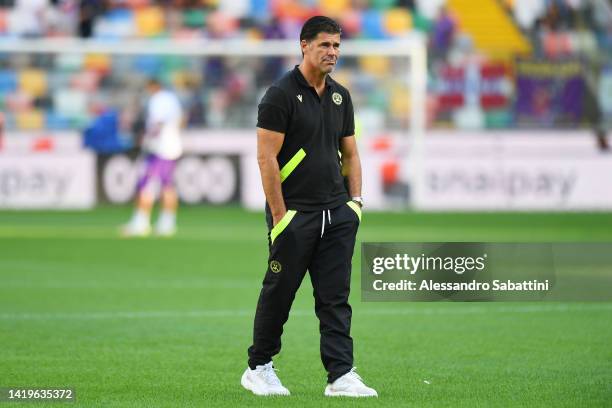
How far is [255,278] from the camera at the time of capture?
17.7 meters

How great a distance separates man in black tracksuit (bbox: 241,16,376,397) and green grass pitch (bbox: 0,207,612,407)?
330 millimetres

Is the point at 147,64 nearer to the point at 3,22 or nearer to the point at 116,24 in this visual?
the point at 116,24

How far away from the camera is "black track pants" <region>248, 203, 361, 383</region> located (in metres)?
8.95

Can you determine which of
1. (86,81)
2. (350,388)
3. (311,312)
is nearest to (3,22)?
(86,81)

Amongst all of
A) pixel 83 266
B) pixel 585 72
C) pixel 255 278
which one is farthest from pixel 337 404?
pixel 585 72

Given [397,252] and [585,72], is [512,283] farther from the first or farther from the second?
[585,72]

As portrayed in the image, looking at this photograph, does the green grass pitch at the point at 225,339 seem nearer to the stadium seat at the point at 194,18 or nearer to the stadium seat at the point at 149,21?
the stadium seat at the point at 149,21

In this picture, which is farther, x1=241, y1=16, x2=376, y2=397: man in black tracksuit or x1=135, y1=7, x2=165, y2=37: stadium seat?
x1=135, y1=7, x2=165, y2=37: stadium seat

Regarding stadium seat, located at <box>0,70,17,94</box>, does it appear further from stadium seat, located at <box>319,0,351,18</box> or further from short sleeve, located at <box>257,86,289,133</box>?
short sleeve, located at <box>257,86,289,133</box>

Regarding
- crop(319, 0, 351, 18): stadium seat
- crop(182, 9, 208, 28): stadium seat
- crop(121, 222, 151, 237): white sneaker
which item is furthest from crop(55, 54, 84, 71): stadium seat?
crop(121, 222, 151, 237): white sneaker

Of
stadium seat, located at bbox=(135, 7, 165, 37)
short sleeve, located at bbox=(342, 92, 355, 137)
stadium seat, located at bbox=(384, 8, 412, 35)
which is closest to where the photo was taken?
short sleeve, located at bbox=(342, 92, 355, 137)

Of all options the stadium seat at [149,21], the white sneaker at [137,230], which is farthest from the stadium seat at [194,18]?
the white sneaker at [137,230]

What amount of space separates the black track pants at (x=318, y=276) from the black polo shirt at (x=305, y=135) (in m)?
0.12

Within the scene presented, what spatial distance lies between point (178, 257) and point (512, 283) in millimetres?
11651
